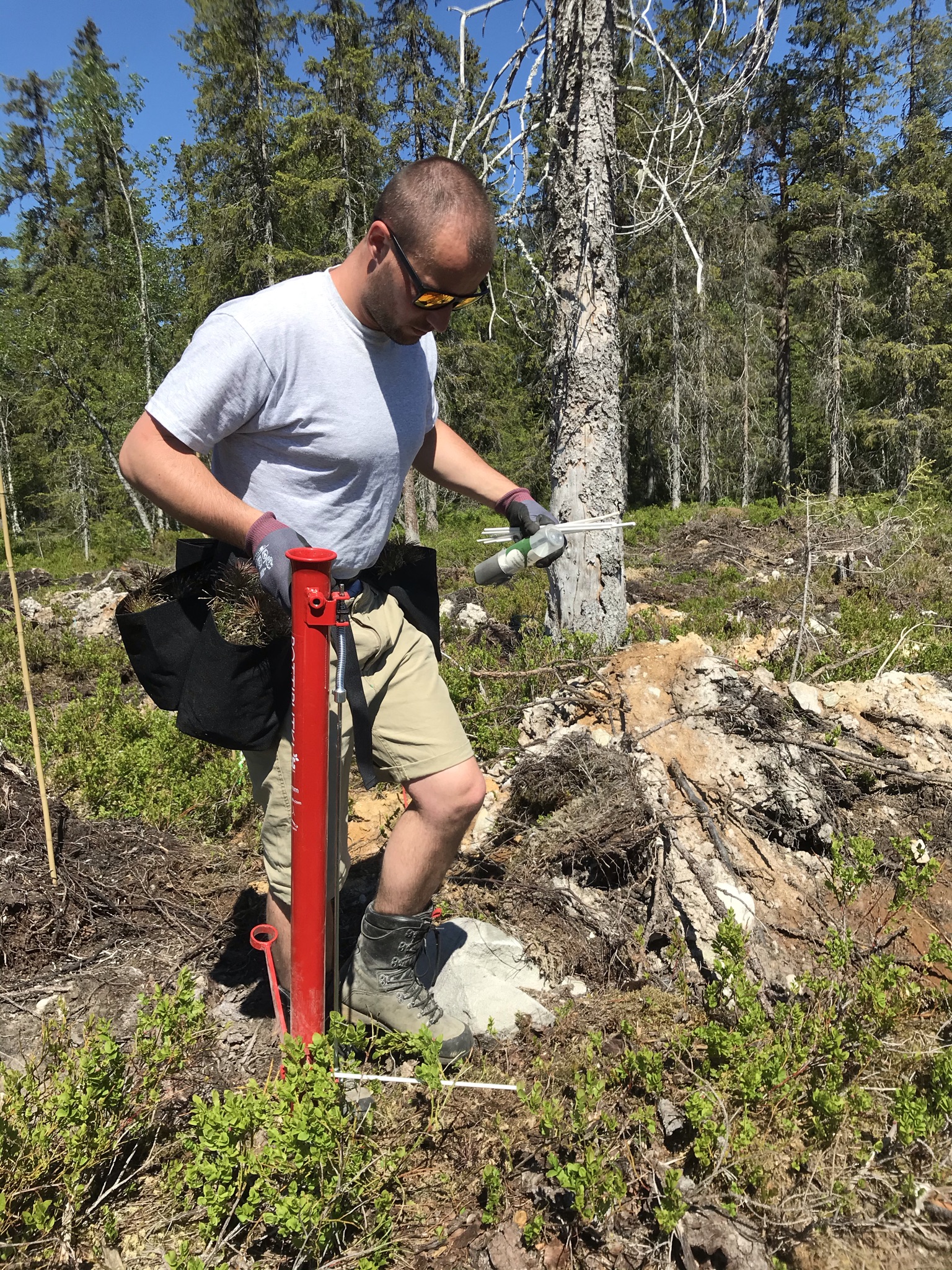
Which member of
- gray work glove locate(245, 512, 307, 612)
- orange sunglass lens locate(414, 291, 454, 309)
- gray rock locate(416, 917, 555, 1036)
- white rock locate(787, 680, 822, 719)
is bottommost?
gray rock locate(416, 917, 555, 1036)

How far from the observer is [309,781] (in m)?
1.94

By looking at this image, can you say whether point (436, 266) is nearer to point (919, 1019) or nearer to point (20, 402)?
point (919, 1019)

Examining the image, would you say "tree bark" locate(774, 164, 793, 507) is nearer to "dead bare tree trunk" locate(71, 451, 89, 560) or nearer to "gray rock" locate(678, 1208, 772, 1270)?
"dead bare tree trunk" locate(71, 451, 89, 560)

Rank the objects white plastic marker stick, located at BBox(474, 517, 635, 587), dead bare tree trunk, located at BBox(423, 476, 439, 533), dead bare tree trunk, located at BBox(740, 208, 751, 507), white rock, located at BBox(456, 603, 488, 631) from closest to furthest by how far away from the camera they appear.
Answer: white plastic marker stick, located at BBox(474, 517, 635, 587) → white rock, located at BBox(456, 603, 488, 631) → dead bare tree trunk, located at BBox(423, 476, 439, 533) → dead bare tree trunk, located at BBox(740, 208, 751, 507)

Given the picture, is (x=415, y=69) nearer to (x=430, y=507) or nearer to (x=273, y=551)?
(x=430, y=507)

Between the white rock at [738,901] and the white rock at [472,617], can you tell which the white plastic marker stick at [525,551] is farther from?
the white rock at [472,617]

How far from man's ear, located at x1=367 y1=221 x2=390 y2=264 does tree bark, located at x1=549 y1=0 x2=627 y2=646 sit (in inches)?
127

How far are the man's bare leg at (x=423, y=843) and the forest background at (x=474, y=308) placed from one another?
12745 millimetres

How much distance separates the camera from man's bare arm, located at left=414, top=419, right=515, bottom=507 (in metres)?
2.66

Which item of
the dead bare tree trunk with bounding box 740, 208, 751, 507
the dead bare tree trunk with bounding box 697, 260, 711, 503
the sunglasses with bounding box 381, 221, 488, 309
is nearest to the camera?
the sunglasses with bounding box 381, 221, 488, 309

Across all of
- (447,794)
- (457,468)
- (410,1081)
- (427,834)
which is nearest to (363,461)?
(457,468)

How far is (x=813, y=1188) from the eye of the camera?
174 centimetres

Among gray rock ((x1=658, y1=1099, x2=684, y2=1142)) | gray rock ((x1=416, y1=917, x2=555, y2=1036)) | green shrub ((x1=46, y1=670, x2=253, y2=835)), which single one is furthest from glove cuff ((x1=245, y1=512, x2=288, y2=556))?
green shrub ((x1=46, y1=670, x2=253, y2=835))

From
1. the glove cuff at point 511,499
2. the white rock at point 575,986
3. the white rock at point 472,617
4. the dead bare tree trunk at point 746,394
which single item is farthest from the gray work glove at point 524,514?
the dead bare tree trunk at point 746,394
